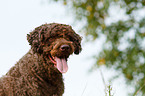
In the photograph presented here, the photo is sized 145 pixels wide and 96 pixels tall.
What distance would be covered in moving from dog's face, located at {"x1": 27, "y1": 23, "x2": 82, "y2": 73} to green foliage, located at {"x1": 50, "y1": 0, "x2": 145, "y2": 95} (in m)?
9.29

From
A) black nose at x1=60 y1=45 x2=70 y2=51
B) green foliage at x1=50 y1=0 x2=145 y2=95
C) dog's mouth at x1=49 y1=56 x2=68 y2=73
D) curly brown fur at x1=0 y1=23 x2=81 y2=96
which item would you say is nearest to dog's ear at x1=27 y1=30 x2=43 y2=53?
curly brown fur at x1=0 y1=23 x2=81 y2=96

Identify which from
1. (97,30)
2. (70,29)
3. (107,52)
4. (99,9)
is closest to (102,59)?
(107,52)

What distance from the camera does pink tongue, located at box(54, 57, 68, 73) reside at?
3.12m

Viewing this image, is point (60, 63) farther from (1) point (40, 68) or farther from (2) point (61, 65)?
(1) point (40, 68)

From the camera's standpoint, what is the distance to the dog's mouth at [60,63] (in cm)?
312


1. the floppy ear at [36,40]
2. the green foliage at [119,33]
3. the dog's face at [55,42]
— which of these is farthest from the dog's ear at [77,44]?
the green foliage at [119,33]

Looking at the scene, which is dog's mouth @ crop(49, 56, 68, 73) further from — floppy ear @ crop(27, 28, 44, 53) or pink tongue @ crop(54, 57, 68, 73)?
floppy ear @ crop(27, 28, 44, 53)

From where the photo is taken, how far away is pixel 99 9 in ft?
42.7

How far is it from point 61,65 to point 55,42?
0.33m

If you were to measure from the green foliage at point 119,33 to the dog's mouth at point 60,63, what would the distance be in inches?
372

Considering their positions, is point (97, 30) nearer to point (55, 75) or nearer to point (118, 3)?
point (118, 3)

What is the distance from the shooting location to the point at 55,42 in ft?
10.7

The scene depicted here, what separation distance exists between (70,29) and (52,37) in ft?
0.97

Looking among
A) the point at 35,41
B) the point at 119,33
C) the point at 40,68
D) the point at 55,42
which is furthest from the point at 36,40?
the point at 119,33
